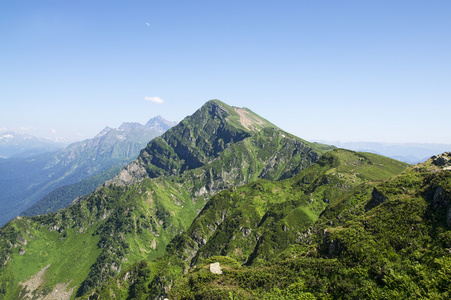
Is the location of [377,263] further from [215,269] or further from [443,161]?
[443,161]

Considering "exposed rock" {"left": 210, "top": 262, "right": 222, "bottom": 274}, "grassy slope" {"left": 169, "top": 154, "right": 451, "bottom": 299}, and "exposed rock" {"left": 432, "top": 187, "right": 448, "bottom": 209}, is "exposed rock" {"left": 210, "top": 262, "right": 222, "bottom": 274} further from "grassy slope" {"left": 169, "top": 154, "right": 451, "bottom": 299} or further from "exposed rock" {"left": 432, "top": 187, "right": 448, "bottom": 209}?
"exposed rock" {"left": 432, "top": 187, "right": 448, "bottom": 209}

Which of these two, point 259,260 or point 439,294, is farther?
point 259,260

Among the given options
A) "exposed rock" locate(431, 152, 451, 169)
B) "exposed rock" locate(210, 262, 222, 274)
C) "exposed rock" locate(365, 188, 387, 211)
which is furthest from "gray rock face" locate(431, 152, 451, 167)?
"exposed rock" locate(210, 262, 222, 274)

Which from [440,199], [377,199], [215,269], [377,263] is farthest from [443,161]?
[215,269]

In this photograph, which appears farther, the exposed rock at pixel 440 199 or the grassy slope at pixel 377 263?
the exposed rock at pixel 440 199

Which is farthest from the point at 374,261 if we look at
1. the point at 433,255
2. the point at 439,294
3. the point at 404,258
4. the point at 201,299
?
the point at 201,299

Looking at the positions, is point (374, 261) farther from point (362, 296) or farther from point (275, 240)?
point (275, 240)

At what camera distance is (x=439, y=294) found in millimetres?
49031

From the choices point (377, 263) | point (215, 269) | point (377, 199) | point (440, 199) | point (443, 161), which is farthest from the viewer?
point (377, 199)

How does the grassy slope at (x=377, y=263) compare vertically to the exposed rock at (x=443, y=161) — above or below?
below

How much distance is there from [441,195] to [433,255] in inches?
1237

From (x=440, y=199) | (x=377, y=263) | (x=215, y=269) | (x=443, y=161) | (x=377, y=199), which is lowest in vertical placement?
(x=215, y=269)

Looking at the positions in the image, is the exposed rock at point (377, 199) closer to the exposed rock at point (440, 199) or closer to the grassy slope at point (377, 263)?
the grassy slope at point (377, 263)

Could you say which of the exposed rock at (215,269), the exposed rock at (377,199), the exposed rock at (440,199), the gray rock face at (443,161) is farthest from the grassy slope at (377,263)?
the gray rock face at (443,161)
